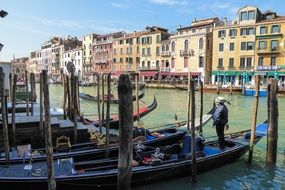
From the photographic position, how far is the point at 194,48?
119 ft

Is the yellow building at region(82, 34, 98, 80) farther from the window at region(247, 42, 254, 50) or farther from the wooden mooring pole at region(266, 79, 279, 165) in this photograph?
the wooden mooring pole at region(266, 79, 279, 165)

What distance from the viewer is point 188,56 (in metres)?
37.2

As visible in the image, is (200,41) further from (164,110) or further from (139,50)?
→ (164,110)

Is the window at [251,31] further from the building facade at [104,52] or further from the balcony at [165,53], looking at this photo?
the building facade at [104,52]

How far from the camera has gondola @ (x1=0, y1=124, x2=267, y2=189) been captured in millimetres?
5039

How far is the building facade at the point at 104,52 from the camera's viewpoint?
48.9 m

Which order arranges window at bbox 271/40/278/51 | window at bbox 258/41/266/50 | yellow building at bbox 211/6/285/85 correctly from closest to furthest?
window at bbox 271/40/278/51 → yellow building at bbox 211/6/285/85 → window at bbox 258/41/266/50

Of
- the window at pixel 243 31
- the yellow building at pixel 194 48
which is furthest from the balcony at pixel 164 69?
the window at pixel 243 31

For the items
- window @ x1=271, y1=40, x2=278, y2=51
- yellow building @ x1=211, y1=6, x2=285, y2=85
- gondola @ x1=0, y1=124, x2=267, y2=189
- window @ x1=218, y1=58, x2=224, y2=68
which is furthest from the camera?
window @ x1=218, y1=58, x2=224, y2=68

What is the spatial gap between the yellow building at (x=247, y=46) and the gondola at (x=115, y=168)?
25.0 m

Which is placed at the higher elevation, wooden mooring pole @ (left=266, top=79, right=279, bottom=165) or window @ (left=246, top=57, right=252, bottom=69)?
window @ (left=246, top=57, right=252, bottom=69)

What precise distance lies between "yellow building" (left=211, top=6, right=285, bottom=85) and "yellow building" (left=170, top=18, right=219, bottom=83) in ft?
3.68

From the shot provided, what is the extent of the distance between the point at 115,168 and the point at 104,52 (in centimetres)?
4521

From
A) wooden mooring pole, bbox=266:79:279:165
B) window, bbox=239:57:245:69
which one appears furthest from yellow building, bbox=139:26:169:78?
wooden mooring pole, bbox=266:79:279:165
